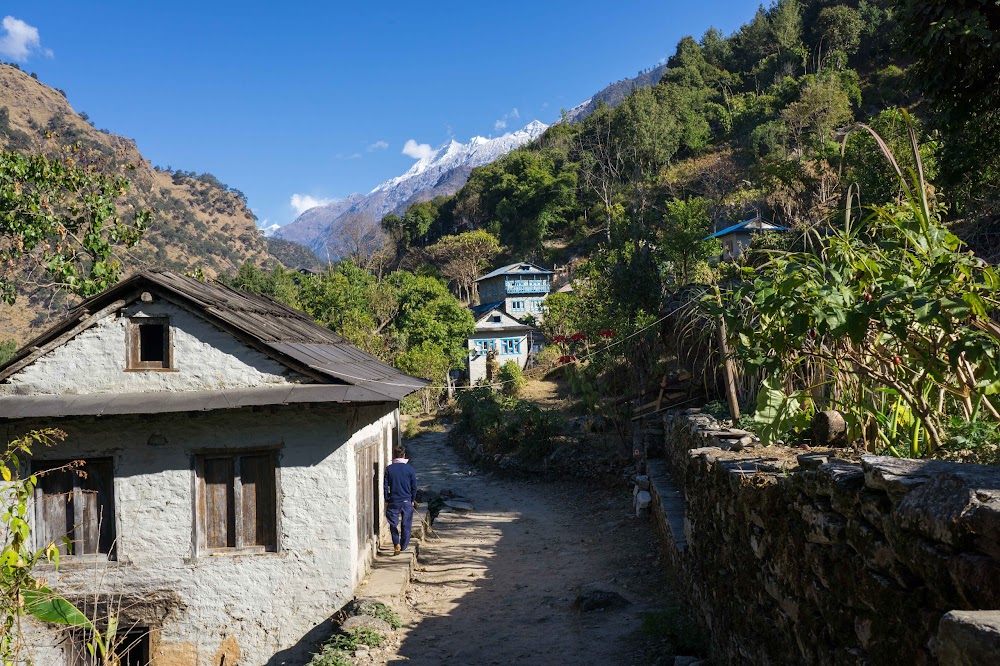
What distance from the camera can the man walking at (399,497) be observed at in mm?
10422

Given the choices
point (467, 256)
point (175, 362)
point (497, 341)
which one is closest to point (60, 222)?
point (175, 362)

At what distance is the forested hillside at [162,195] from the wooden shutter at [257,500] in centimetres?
5505

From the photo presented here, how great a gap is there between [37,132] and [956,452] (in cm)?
9189

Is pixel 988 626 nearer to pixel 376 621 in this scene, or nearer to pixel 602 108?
pixel 376 621

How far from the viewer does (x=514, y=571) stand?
10828mm

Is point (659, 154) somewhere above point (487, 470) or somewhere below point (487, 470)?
above

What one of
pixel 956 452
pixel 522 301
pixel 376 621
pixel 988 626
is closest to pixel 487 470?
pixel 376 621

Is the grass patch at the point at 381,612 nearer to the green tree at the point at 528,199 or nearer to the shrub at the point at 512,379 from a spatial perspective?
the shrub at the point at 512,379

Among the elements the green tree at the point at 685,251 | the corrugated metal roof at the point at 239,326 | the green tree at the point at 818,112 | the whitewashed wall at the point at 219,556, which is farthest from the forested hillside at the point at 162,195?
the whitewashed wall at the point at 219,556

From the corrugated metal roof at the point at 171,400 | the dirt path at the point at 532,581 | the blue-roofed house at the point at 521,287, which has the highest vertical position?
the blue-roofed house at the point at 521,287

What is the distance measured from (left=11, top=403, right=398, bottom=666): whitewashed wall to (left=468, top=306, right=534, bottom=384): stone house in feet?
95.8

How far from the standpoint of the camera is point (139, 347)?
8.85 meters

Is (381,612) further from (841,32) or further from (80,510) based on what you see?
(841,32)

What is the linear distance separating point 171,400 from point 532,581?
569cm
